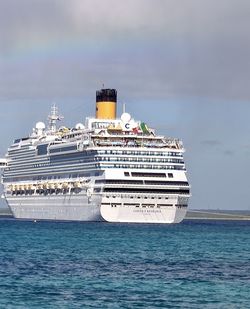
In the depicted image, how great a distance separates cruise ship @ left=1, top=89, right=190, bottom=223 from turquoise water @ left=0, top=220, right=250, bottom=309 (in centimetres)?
2845

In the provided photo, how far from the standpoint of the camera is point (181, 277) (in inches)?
2307

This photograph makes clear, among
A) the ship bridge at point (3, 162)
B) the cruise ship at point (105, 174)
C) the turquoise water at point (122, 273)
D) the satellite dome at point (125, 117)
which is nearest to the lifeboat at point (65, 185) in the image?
the cruise ship at point (105, 174)

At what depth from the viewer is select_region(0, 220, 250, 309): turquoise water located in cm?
4844

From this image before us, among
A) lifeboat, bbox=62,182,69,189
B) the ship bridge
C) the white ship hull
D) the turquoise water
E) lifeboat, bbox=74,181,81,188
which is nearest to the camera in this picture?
the turquoise water

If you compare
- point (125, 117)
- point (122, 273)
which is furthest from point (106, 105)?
point (122, 273)

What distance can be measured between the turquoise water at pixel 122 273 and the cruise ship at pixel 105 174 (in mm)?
28447

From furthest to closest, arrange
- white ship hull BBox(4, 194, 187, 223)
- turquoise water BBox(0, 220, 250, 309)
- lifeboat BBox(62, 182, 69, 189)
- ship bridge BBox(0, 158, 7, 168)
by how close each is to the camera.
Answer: ship bridge BBox(0, 158, 7, 168)
lifeboat BBox(62, 182, 69, 189)
white ship hull BBox(4, 194, 187, 223)
turquoise water BBox(0, 220, 250, 309)

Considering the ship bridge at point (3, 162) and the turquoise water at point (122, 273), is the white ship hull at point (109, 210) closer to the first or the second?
the ship bridge at point (3, 162)

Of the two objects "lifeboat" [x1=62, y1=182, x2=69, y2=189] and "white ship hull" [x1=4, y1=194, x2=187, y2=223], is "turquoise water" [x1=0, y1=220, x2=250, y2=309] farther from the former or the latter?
"lifeboat" [x1=62, y1=182, x2=69, y2=189]

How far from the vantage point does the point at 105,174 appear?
426 feet

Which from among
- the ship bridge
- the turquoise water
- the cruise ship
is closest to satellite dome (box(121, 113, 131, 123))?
the cruise ship

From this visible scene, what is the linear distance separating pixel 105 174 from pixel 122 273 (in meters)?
69.8

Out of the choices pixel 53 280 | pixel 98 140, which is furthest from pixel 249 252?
pixel 98 140

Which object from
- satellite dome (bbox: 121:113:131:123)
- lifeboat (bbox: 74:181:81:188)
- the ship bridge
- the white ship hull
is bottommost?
the white ship hull
